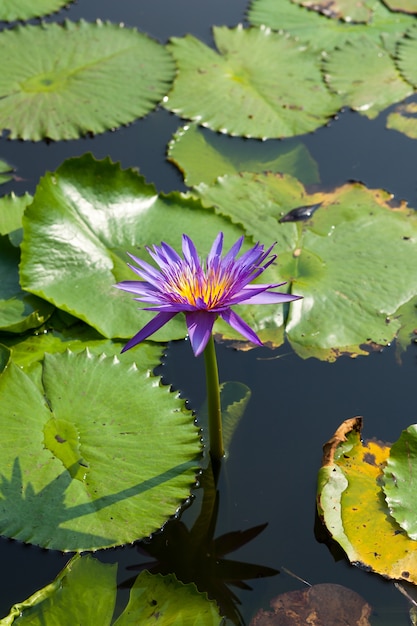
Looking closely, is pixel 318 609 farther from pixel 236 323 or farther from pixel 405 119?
pixel 405 119

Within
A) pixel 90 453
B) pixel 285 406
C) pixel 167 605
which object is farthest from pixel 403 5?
pixel 167 605

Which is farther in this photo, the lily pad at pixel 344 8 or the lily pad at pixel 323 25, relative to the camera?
the lily pad at pixel 344 8

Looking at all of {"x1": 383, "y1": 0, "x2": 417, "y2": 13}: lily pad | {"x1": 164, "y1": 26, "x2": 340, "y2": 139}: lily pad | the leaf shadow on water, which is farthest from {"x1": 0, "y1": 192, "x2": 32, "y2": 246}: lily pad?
{"x1": 383, "y1": 0, "x2": 417, "y2": 13}: lily pad

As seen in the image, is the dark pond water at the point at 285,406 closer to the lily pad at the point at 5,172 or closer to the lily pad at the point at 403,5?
the lily pad at the point at 5,172

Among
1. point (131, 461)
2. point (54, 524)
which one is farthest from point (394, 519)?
point (54, 524)

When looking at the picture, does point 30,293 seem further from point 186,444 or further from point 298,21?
point 298,21

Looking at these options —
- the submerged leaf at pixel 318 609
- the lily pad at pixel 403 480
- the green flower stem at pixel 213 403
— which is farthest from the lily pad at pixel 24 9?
the submerged leaf at pixel 318 609
